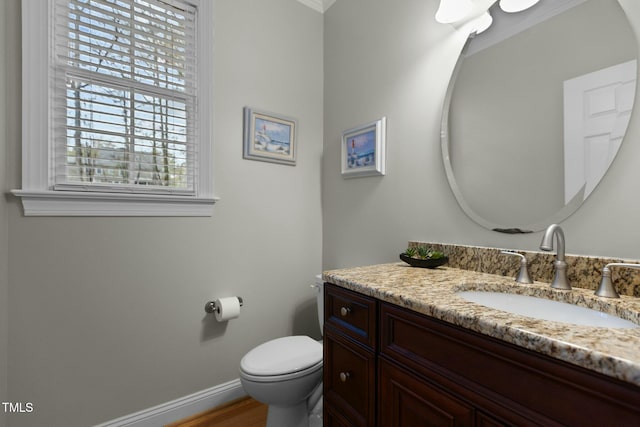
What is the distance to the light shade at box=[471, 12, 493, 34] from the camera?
1.25 metres

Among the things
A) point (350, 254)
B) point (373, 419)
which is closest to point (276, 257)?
point (350, 254)

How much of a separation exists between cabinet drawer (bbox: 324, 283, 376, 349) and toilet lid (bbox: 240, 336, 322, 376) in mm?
382

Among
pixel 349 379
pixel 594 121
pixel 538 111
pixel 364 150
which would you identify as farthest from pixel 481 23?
pixel 349 379

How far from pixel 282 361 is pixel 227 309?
49 centimetres

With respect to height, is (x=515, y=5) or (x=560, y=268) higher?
(x=515, y=5)

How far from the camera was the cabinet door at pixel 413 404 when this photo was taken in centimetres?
73

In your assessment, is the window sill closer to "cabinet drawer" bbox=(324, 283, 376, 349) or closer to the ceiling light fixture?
"cabinet drawer" bbox=(324, 283, 376, 349)

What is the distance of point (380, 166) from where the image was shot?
1720 millimetres

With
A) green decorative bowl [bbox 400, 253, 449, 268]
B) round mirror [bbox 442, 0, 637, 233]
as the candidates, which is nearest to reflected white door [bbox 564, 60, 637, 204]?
round mirror [bbox 442, 0, 637, 233]

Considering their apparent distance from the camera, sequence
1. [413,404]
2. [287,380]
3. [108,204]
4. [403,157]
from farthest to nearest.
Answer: [403,157], [108,204], [287,380], [413,404]

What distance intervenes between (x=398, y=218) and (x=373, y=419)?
1.00 m

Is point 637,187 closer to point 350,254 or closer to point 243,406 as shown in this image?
point 350,254

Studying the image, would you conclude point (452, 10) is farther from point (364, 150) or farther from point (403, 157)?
point (364, 150)

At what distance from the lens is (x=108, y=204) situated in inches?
58.2
